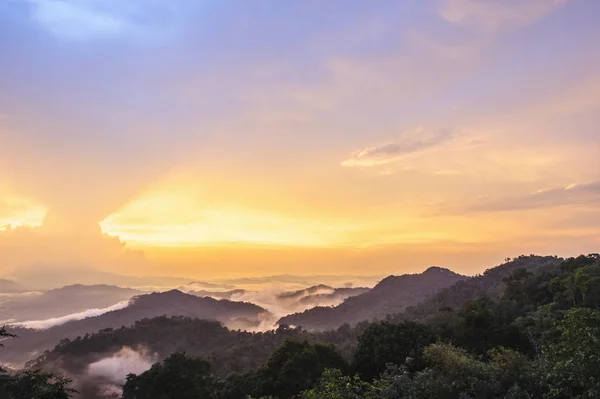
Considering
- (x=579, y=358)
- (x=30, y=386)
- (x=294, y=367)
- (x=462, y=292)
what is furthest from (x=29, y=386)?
(x=462, y=292)

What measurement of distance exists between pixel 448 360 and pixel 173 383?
115 ft

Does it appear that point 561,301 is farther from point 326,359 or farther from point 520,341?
point 326,359

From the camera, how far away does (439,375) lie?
28000 mm

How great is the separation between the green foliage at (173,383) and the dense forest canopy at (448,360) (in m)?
0.12

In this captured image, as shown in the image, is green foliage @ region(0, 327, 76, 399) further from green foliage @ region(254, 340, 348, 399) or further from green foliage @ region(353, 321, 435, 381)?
green foliage @ region(353, 321, 435, 381)

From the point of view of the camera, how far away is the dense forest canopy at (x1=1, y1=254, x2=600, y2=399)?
24.0 metres

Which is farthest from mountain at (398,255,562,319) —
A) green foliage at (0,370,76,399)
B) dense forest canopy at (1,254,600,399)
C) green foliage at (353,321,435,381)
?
green foliage at (0,370,76,399)

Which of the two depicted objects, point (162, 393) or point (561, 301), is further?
point (561, 301)

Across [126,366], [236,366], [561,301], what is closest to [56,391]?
[561,301]

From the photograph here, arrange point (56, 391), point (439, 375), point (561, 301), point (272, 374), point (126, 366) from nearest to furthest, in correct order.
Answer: point (56, 391) → point (439, 375) → point (272, 374) → point (561, 301) → point (126, 366)

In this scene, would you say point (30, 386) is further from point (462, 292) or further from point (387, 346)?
point (462, 292)

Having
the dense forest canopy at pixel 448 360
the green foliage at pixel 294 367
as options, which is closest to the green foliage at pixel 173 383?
the dense forest canopy at pixel 448 360

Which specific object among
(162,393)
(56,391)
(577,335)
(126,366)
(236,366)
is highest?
(577,335)

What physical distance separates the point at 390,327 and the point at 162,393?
92.9ft
